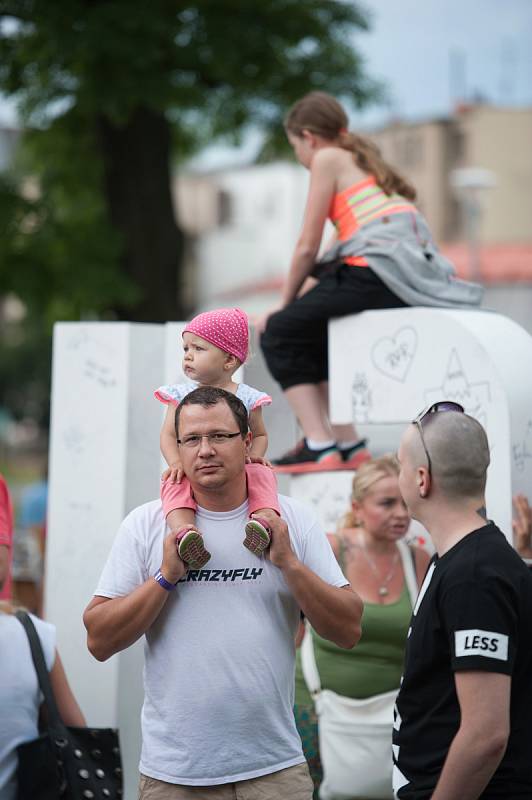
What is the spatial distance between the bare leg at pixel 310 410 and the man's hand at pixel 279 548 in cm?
251

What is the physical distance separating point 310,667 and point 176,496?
2.18 meters

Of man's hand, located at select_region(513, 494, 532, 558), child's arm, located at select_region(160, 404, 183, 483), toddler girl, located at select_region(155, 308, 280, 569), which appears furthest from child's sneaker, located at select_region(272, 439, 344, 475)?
child's arm, located at select_region(160, 404, 183, 483)

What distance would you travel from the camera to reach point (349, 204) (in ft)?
19.1

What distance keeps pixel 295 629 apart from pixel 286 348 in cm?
244

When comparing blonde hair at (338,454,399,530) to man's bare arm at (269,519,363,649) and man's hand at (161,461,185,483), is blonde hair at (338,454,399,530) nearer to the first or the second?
man's hand at (161,461,185,483)

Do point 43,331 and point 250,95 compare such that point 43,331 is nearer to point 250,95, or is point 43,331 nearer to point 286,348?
point 250,95

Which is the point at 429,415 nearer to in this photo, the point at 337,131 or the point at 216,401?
the point at 216,401

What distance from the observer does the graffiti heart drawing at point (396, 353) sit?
A: 5.50 metres

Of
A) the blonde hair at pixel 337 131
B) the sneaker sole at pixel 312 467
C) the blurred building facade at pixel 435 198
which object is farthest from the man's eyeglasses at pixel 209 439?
the blurred building facade at pixel 435 198

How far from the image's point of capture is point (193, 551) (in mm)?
3451

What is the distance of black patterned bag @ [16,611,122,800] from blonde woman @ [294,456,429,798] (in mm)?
1467

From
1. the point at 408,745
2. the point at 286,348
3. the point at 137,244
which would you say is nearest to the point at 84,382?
the point at 286,348

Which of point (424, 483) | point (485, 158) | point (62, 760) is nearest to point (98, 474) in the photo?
point (62, 760)

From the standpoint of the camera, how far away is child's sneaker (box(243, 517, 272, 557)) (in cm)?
349
